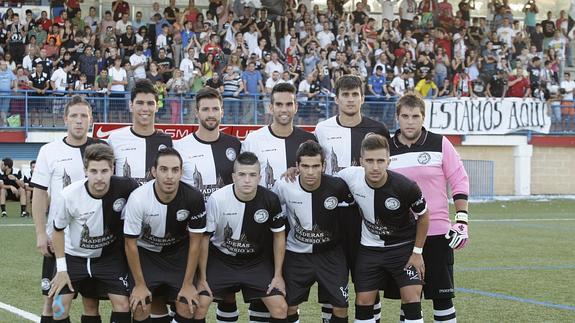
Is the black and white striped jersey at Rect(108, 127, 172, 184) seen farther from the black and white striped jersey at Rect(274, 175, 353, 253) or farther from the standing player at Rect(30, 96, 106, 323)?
the black and white striped jersey at Rect(274, 175, 353, 253)

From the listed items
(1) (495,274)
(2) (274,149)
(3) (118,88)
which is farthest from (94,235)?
(3) (118,88)

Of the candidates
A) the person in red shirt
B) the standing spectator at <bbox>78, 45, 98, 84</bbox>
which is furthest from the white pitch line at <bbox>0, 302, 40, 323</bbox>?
the person in red shirt

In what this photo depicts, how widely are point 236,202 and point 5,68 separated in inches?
638

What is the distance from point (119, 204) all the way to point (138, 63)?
1601cm

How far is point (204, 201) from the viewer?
774cm

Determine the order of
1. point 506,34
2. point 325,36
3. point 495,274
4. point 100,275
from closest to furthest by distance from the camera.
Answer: point 100,275 < point 495,274 < point 325,36 < point 506,34

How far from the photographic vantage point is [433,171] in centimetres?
805

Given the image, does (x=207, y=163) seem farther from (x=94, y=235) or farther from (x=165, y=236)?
(x=94, y=235)

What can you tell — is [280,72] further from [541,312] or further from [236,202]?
[236,202]

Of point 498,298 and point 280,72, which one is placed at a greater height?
point 280,72

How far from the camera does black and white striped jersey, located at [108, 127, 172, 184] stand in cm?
796

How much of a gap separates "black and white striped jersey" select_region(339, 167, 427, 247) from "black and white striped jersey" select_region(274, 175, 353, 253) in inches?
5.6

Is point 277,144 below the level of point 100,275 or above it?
above

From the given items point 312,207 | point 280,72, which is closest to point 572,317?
point 312,207
